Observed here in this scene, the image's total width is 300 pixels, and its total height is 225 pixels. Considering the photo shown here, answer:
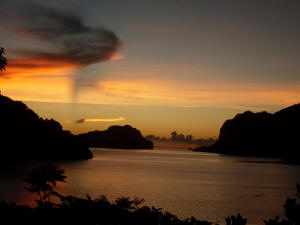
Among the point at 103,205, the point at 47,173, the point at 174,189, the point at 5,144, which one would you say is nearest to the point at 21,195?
the point at 174,189

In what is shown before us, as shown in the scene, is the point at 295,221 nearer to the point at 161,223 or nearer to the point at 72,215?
the point at 161,223

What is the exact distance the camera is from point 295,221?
29.4 feet

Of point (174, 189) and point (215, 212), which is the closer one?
point (215, 212)

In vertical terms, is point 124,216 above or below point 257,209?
above

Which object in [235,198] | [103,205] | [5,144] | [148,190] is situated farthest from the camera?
[148,190]

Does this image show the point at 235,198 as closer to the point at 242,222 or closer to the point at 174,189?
the point at 174,189

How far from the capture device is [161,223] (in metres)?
11.3

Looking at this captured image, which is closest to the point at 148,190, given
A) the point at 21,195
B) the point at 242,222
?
the point at 21,195

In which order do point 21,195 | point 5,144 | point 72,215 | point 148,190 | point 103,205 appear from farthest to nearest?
point 148,190, point 21,195, point 5,144, point 103,205, point 72,215

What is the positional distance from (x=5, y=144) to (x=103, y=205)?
7.54 m

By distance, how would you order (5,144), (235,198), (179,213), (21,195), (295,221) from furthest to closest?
1. (235,198)
2. (21,195)
3. (179,213)
4. (5,144)
5. (295,221)

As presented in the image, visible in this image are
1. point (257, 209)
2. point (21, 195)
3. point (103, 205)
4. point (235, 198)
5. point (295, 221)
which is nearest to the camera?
point (295, 221)

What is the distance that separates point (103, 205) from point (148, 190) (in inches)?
3739

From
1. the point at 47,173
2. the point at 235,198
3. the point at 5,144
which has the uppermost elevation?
the point at 5,144
